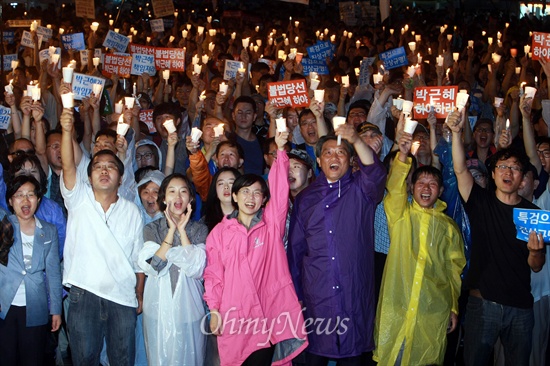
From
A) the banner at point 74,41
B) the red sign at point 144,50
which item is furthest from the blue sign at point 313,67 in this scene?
the banner at point 74,41

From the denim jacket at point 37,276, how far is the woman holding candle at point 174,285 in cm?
62

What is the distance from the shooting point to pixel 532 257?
16.7 feet

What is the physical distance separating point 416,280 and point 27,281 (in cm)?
244

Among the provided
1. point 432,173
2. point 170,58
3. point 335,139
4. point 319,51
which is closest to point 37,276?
point 335,139

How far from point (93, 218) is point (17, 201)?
50 cm

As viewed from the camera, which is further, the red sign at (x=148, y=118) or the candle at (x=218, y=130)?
the red sign at (x=148, y=118)

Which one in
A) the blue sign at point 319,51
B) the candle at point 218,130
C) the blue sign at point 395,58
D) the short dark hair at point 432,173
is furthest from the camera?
the blue sign at point 319,51

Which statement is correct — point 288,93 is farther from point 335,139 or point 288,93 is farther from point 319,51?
point 319,51

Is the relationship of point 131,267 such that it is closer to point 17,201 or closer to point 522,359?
point 17,201

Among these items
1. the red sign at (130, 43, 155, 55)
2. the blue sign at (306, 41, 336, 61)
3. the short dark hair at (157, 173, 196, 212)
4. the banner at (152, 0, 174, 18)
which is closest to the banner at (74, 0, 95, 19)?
the banner at (152, 0, 174, 18)

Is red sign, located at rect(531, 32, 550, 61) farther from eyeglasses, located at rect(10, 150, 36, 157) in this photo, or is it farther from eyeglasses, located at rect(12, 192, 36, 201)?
eyeglasses, located at rect(12, 192, 36, 201)

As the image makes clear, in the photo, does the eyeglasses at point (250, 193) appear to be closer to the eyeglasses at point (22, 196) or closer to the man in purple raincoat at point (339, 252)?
the man in purple raincoat at point (339, 252)

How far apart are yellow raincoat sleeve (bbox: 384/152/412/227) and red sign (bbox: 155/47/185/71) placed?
541 centimetres

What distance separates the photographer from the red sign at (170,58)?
10.2 meters
